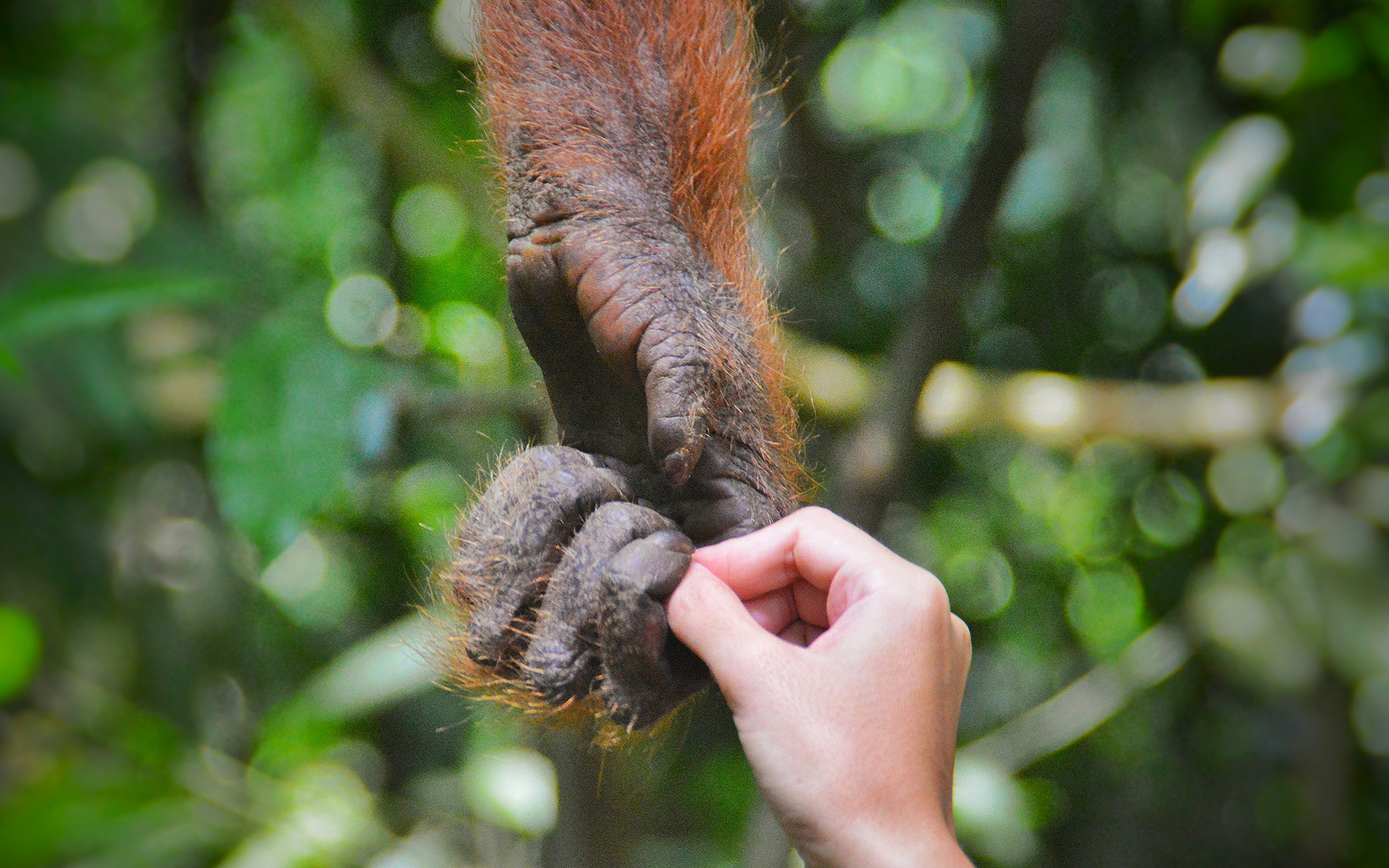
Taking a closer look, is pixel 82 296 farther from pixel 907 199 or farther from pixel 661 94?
pixel 907 199

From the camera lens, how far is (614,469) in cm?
58

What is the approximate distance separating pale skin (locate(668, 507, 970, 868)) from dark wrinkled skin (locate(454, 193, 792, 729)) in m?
0.04

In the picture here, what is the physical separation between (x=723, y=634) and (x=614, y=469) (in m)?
0.17

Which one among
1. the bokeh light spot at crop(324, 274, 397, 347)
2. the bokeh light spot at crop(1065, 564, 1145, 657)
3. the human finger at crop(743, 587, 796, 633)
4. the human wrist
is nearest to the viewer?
the human wrist

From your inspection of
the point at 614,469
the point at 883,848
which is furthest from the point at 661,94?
the point at 883,848

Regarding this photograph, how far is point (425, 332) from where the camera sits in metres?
1.11

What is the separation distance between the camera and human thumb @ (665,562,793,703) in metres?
0.44

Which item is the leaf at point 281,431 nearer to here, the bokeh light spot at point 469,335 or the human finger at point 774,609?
the bokeh light spot at point 469,335

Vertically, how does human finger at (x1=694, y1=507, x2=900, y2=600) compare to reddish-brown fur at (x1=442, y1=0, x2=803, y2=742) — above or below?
below

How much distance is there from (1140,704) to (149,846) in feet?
5.31

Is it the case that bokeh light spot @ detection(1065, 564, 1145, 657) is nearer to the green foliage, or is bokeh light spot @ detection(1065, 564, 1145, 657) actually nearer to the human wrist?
the green foliage

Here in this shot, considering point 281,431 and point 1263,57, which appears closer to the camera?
point 281,431

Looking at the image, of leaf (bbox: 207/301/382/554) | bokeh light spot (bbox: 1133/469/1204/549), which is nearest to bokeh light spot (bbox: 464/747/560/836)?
leaf (bbox: 207/301/382/554)

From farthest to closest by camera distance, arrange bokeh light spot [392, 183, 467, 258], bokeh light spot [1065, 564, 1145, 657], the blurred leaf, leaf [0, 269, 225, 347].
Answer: bokeh light spot [1065, 564, 1145, 657] → bokeh light spot [392, 183, 467, 258] → the blurred leaf → leaf [0, 269, 225, 347]
